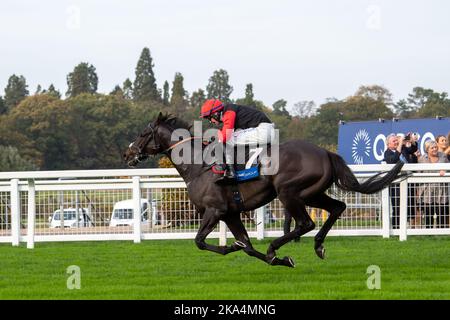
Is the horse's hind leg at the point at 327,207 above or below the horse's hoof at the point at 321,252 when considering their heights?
above

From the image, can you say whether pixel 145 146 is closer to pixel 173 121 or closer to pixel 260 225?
pixel 173 121

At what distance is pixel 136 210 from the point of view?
46.9 feet

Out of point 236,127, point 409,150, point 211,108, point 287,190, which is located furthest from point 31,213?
point 409,150

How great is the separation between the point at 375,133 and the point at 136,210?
43.3 ft

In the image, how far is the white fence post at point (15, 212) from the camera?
1462cm

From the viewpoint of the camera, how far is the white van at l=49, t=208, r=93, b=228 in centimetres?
1453

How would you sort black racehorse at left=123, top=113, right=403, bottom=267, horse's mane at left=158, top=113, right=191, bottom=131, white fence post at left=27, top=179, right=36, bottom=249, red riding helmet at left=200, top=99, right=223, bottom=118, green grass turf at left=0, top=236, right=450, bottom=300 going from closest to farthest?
green grass turf at left=0, top=236, right=450, bottom=300
black racehorse at left=123, top=113, right=403, bottom=267
red riding helmet at left=200, top=99, right=223, bottom=118
horse's mane at left=158, top=113, right=191, bottom=131
white fence post at left=27, top=179, right=36, bottom=249

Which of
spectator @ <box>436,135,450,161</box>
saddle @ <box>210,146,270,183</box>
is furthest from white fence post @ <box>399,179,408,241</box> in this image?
saddle @ <box>210,146,270,183</box>

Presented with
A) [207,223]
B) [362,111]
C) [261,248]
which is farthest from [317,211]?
[362,111]

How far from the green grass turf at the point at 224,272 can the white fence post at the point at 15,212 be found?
0.51 meters

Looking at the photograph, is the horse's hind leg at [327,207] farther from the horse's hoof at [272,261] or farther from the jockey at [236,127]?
the jockey at [236,127]

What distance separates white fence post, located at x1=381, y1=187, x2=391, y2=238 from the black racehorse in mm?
3513

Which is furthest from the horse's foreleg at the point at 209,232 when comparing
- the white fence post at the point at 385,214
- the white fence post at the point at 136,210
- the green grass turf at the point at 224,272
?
the white fence post at the point at 385,214

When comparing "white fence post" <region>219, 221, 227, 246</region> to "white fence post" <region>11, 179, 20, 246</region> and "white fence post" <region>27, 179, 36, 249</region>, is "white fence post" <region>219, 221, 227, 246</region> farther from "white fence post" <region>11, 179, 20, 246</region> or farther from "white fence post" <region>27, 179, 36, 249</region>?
"white fence post" <region>11, 179, 20, 246</region>
